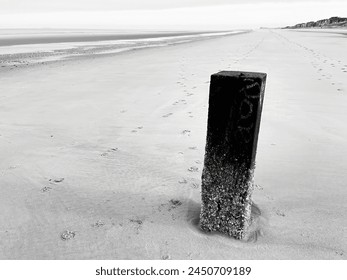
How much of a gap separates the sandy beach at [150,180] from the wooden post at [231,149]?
0.58 feet

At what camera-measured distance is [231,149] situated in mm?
2436

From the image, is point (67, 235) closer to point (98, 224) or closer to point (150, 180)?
point (98, 224)

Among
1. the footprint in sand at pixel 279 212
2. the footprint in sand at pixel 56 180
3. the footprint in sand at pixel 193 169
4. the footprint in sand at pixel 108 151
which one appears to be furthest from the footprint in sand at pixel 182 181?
the footprint in sand at pixel 56 180

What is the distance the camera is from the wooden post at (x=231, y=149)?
228 centimetres

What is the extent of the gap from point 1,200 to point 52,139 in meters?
1.78

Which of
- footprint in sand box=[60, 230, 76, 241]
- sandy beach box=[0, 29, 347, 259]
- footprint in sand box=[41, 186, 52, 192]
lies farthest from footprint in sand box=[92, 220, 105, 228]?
footprint in sand box=[41, 186, 52, 192]

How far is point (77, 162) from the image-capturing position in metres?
4.07

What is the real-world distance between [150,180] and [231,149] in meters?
1.44

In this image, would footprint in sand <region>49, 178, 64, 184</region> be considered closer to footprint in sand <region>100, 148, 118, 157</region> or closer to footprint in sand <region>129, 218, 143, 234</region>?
footprint in sand <region>100, 148, 118, 157</region>

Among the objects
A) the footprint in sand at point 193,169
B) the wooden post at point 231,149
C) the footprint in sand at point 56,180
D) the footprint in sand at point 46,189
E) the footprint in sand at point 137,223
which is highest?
the wooden post at point 231,149

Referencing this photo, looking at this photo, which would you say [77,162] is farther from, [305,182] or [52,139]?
[305,182]

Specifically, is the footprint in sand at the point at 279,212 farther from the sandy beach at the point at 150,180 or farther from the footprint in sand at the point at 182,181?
the footprint in sand at the point at 182,181

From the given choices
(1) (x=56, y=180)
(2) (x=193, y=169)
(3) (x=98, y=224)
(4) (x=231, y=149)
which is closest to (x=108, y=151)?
(1) (x=56, y=180)
